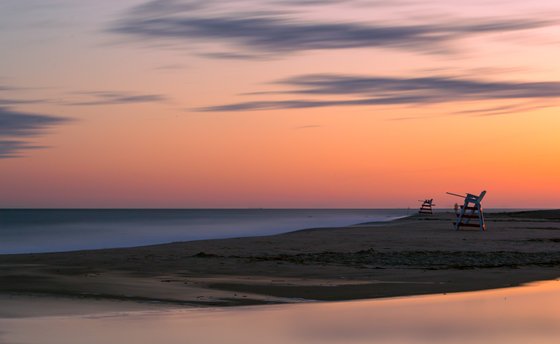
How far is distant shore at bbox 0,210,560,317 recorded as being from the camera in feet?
58.2

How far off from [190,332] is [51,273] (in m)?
10.5

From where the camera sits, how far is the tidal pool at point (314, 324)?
12242mm

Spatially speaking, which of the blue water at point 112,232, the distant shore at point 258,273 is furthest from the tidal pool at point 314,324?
the blue water at point 112,232

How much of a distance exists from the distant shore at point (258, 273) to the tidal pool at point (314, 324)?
1299mm

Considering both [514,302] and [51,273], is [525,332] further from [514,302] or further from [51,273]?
[51,273]

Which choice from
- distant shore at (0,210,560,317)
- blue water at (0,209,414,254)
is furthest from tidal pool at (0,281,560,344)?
blue water at (0,209,414,254)

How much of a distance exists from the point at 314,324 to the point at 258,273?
30.1ft

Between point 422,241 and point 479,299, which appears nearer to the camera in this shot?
point 479,299

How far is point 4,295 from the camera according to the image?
17.2m

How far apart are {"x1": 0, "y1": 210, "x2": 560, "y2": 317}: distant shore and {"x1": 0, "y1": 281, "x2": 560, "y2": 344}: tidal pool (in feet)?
4.26

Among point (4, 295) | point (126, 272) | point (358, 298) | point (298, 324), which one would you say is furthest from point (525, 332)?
point (126, 272)

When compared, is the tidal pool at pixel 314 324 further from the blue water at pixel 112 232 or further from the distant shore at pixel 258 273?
the blue water at pixel 112 232

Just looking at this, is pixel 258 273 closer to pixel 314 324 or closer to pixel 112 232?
pixel 314 324

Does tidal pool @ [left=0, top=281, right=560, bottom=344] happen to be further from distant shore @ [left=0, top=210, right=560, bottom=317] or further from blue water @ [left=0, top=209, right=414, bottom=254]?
blue water @ [left=0, top=209, right=414, bottom=254]
